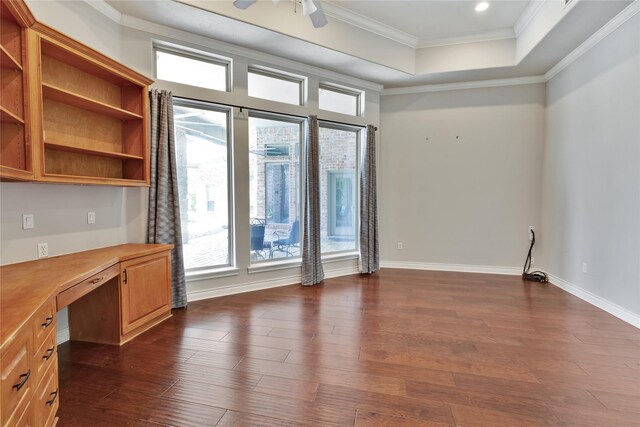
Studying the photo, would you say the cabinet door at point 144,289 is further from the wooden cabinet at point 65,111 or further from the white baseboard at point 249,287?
the wooden cabinet at point 65,111

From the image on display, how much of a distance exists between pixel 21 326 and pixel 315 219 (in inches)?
141

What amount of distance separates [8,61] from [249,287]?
3.27 metres

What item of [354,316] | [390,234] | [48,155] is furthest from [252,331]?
[390,234]

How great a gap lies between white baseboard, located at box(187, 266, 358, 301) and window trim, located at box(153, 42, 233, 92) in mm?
2573

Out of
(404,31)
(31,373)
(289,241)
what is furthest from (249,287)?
(404,31)

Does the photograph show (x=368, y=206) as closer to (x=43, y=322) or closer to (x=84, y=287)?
(x=84, y=287)

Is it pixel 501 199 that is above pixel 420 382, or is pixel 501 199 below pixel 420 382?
above

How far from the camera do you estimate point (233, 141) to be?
13.7 ft

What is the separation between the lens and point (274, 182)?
467cm

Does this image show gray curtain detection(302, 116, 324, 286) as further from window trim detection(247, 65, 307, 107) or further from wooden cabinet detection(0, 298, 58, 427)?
wooden cabinet detection(0, 298, 58, 427)

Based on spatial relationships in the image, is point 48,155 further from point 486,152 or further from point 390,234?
point 486,152

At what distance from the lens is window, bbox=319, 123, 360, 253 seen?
5.17 m

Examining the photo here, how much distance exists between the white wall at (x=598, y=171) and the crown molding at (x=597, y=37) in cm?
6

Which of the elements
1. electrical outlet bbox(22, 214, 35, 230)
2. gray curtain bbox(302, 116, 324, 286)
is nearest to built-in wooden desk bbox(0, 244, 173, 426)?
electrical outlet bbox(22, 214, 35, 230)
